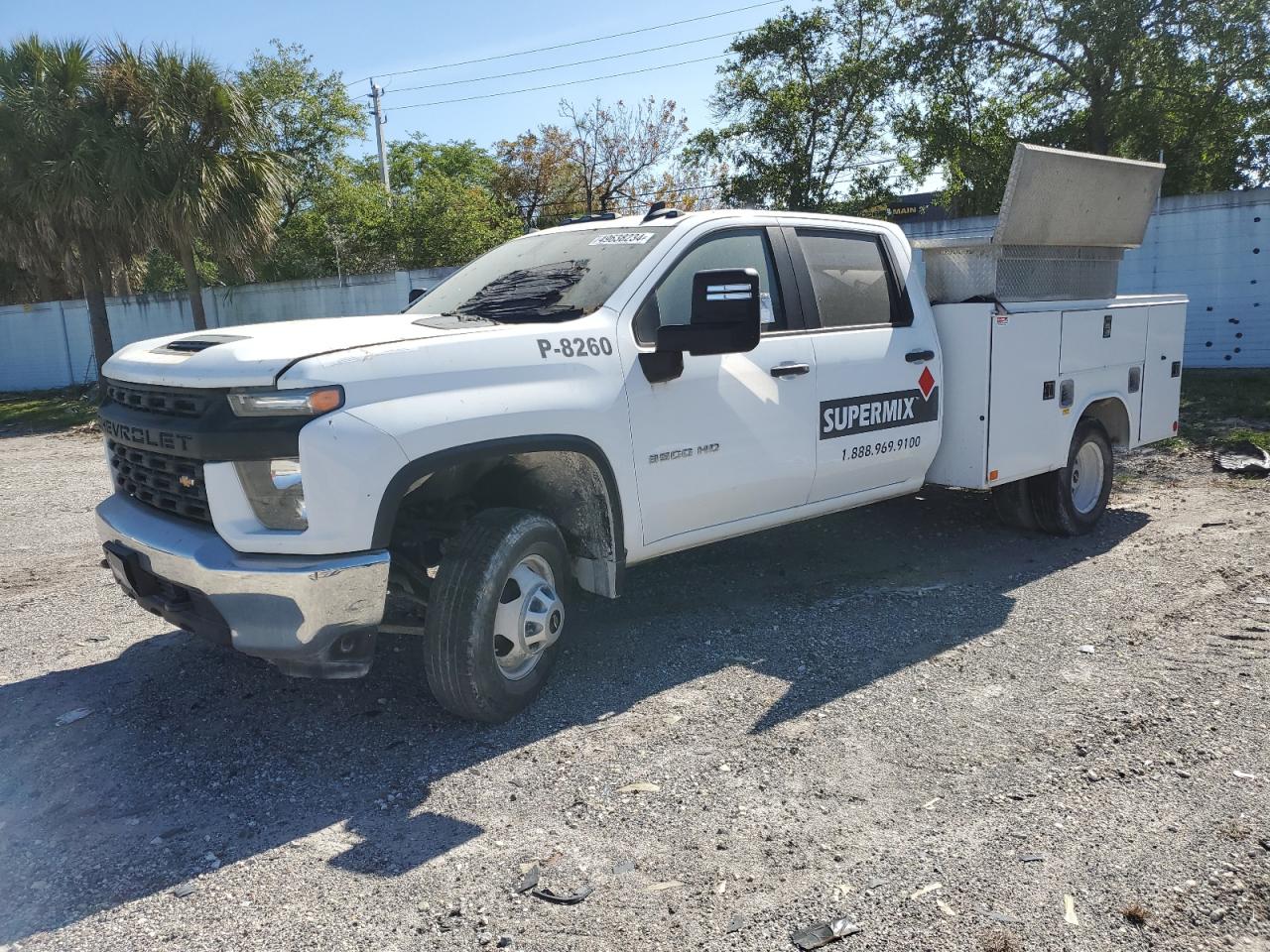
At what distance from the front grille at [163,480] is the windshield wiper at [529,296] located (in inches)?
55.7

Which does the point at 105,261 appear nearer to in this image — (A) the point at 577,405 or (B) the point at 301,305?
(B) the point at 301,305

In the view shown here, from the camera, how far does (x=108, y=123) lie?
17141mm

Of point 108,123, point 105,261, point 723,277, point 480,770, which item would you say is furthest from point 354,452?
point 105,261

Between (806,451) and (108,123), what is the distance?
16608 millimetres

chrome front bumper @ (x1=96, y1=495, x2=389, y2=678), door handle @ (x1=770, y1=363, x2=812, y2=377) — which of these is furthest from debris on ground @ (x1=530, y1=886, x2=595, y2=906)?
door handle @ (x1=770, y1=363, x2=812, y2=377)

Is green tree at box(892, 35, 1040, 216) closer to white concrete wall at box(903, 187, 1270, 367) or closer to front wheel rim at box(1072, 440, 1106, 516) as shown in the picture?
white concrete wall at box(903, 187, 1270, 367)

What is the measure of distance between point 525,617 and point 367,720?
84 centimetres

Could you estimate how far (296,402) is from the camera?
343 centimetres

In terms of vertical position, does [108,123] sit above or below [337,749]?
above

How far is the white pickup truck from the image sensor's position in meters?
3.51

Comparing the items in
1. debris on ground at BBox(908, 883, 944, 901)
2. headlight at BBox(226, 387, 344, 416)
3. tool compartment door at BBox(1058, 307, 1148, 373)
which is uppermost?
headlight at BBox(226, 387, 344, 416)

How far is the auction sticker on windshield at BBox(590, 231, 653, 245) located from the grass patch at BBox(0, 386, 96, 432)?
14.8 meters

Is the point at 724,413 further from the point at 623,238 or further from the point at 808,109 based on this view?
the point at 808,109

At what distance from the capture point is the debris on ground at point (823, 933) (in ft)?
9.04
